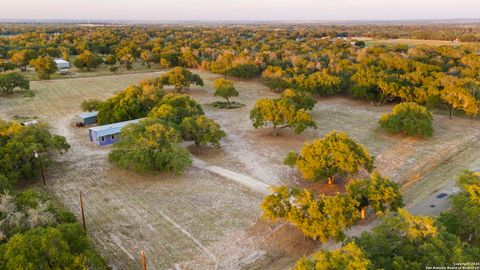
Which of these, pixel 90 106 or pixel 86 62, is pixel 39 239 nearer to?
pixel 90 106

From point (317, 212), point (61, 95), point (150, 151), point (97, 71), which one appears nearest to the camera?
point (317, 212)

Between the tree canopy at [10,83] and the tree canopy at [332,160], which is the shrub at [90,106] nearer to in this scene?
the tree canopy at [10,83]

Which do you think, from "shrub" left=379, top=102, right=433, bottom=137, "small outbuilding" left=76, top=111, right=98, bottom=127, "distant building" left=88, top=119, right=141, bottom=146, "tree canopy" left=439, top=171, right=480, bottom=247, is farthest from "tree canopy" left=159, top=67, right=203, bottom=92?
"tree canopy" left=439, top=171, right=480, bottom=247

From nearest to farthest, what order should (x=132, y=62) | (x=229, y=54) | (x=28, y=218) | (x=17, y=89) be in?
1. (x=28, y=218)
2. (x=17, y=89)
3. (x=229, y=54)
4. (x=132, y=62)

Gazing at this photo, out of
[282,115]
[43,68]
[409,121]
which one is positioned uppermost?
[43,68]

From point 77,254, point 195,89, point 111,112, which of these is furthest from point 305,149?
point 195,89

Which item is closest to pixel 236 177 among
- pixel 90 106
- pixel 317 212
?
pixel 317 212

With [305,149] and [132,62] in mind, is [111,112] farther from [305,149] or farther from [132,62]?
[132,62]
